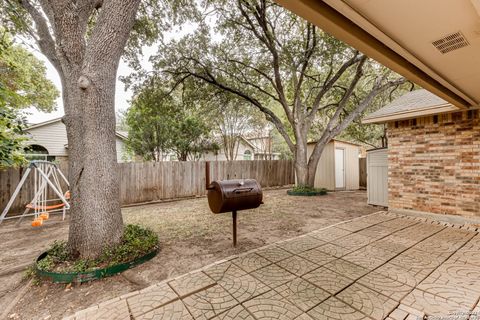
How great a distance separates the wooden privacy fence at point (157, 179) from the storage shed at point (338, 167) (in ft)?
12.4

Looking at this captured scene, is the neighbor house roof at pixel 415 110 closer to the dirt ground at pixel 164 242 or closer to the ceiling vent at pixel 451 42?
the dirt ground at pixel 164 242

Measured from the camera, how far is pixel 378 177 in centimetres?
656

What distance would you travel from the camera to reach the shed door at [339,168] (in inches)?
412

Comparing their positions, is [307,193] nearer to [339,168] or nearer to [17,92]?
[339,168]

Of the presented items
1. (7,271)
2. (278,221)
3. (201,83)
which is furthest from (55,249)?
(201,83)

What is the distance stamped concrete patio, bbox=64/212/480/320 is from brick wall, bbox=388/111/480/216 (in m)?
1.50

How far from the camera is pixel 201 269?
110 inches

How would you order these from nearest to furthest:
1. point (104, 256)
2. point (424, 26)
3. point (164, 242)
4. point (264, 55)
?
point (424, 26)
point (104, 256)
point (164, 242)
point (264, 55)

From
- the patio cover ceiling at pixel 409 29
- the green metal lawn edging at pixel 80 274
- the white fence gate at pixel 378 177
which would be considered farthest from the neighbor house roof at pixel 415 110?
the green metal lawn edging at pixel 80 274

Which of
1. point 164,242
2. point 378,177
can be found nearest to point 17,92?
point 164,242

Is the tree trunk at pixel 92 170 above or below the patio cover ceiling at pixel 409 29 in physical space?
below

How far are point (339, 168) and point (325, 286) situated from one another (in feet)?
30.7

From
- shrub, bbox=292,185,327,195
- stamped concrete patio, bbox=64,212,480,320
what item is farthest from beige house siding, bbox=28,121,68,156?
stamped concrete patio, bbox=64,212,480,320

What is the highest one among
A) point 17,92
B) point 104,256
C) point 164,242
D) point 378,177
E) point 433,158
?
point 17,92
